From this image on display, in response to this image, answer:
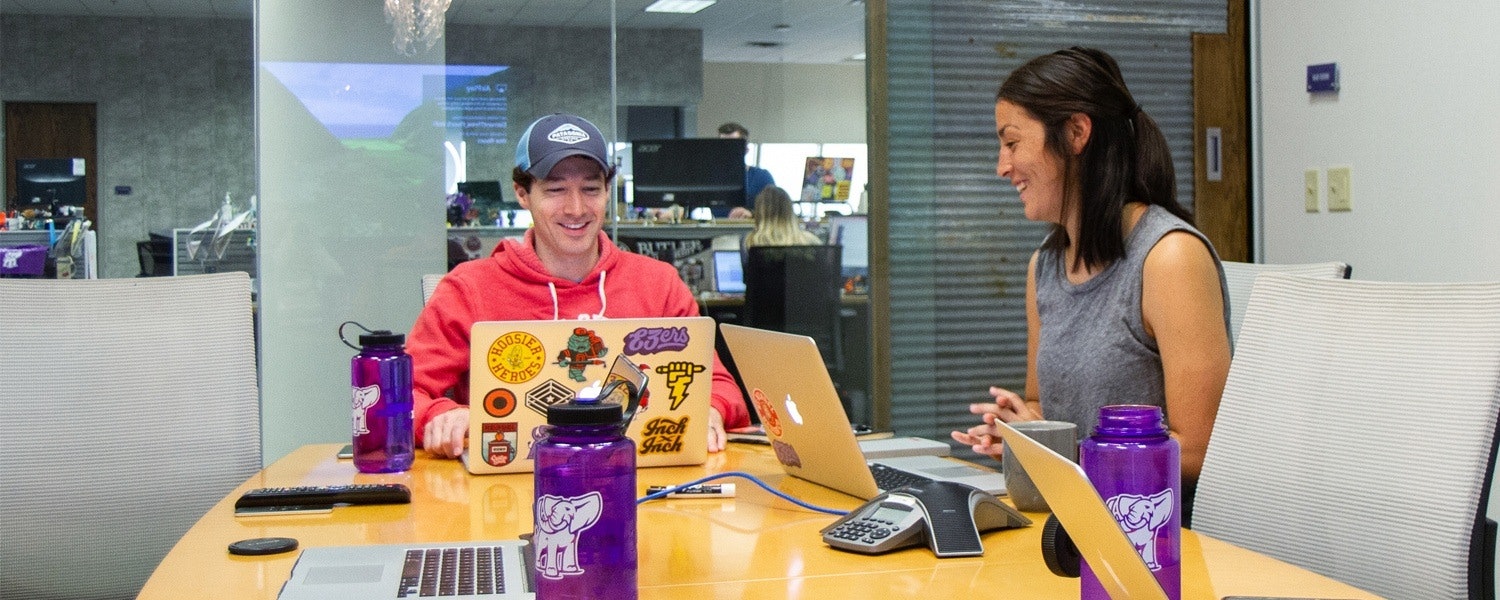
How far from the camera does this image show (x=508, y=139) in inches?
167

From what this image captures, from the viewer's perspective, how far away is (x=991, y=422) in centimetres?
178

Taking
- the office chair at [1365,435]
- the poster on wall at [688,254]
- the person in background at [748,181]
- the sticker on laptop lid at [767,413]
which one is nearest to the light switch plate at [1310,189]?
the person in background at [748,181]

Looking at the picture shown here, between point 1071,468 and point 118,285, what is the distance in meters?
1.62

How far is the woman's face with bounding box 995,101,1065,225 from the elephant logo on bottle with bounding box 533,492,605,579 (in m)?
1.25

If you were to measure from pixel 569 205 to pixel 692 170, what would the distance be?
2097mm

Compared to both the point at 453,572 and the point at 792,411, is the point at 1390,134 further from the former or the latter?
the point at 453,572

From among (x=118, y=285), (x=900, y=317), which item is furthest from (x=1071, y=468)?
(x=900, y=317)

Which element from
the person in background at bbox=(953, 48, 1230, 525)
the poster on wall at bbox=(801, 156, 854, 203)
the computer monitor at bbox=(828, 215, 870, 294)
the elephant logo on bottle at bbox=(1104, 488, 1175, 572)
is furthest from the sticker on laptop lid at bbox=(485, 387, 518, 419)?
the computer monitor at bbox=(828, 215, 870, 294)

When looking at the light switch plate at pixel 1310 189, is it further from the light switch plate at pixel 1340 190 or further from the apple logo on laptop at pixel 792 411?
the apple logo on laptop at pixel 792 411

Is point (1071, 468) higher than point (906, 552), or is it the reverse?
point (1071, 468)

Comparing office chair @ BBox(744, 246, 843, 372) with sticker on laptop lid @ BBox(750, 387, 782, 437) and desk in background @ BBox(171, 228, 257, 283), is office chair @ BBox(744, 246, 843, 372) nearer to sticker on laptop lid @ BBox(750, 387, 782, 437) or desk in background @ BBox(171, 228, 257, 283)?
desk in background @ BBox(171, 228, 257, 283)

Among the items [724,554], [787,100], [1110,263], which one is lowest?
[724,554]

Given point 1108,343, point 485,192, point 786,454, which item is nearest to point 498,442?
point 786,454

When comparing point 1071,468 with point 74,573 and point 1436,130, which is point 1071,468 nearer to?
point 74,573
